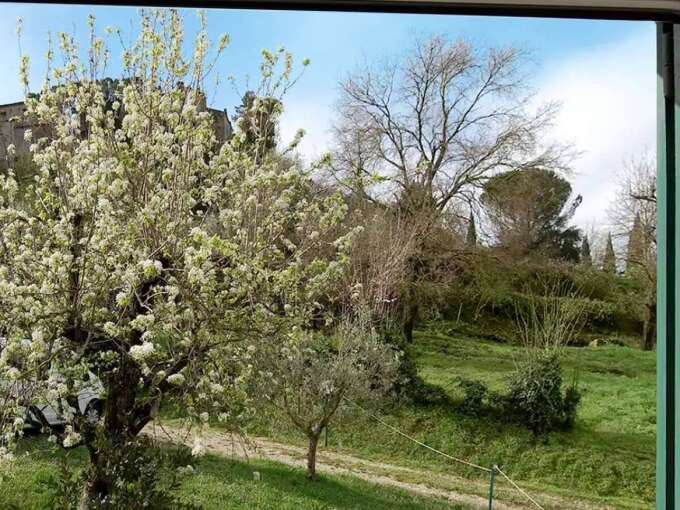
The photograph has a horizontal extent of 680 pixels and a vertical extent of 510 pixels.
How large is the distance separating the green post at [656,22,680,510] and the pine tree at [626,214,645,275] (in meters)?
1.03

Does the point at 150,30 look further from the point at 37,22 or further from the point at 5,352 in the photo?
the point at 5,352

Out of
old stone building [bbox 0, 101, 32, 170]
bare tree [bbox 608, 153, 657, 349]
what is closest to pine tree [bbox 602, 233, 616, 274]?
bare tree [bbox 608, 153, 657, 349]

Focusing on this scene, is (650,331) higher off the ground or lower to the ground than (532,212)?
lower

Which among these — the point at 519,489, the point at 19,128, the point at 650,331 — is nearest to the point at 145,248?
the point at 19,128

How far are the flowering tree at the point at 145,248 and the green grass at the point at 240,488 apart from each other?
4.8 inches

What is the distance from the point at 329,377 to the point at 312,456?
0.28 metres

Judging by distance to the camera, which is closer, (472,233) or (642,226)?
(642,226)

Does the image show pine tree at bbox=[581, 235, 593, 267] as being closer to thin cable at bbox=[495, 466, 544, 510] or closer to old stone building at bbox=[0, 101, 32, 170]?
thin cable at bbox=[495, 466, 544, 510]

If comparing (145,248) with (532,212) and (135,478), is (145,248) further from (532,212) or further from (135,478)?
(532,212)

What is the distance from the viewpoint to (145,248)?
5.49 ft

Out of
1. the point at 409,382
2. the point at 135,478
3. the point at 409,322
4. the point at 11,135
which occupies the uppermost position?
the point at 11,135

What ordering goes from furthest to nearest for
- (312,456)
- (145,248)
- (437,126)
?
(437,126)
(312,456)
(145,248)

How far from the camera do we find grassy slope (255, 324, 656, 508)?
2223 mm

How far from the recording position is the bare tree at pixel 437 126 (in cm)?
235
